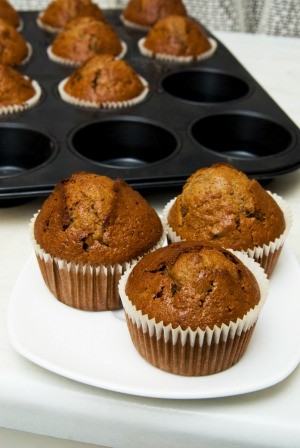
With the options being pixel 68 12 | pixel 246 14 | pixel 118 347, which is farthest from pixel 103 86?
pixel 246 14

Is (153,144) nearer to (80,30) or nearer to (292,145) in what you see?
(292,145)

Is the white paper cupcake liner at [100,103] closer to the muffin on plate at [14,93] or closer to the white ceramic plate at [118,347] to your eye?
the muffin on plate at [14,93]

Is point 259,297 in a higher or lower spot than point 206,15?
higher

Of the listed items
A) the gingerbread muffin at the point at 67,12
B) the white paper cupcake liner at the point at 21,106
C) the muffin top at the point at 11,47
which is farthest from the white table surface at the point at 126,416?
the gingerbread muffin at the point at 67,12

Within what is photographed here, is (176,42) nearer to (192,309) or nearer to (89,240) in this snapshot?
(89,240)

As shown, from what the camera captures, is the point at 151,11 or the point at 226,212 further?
the point at 151,11

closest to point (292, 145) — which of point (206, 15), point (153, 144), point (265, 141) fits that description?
point (265, 141)

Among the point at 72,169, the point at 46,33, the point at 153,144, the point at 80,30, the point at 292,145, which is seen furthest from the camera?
the point at 46,33
